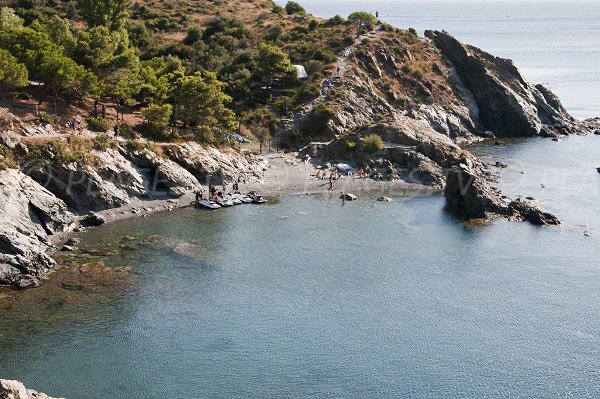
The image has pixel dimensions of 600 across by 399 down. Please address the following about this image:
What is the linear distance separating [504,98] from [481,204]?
6038 centimetres

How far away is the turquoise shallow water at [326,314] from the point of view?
159ft

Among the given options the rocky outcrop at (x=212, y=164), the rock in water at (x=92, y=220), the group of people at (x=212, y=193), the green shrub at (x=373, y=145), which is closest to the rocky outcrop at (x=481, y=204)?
the green shrub at (x=373, y=145)

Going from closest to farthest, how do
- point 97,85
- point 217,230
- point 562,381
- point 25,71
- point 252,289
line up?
point 562,381 < point 252,289 < point 217,230 < point 25,71 < point 97,85

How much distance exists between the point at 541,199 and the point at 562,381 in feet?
152

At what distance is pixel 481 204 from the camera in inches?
3327

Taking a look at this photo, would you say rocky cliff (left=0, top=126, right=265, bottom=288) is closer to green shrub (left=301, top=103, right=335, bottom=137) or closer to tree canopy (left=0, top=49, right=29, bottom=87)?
tree canopy (left=0, top=49, right=29, bottom=87)

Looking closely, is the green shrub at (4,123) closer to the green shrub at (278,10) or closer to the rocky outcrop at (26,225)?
the rocky outcrop at (26,225)

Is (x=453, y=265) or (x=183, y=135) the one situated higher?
(x=183, y=135)

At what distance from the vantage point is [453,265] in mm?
69562

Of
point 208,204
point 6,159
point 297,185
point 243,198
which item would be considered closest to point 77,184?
point 6,159

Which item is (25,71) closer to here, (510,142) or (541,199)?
(541,199)

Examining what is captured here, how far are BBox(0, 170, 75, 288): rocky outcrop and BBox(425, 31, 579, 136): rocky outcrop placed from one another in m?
90.4

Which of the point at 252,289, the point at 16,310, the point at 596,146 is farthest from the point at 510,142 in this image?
the point at 16,310

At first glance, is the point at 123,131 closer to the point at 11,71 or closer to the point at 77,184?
the point at 77,184
